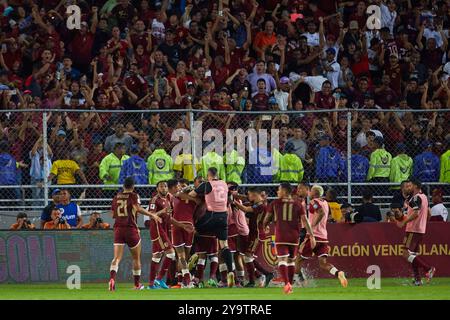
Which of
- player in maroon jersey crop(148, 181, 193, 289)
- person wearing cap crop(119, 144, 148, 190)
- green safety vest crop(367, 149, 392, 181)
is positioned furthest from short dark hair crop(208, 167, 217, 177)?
green safety vest crop(367, 149, 392, 181)

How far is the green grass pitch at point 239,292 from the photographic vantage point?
2023cm

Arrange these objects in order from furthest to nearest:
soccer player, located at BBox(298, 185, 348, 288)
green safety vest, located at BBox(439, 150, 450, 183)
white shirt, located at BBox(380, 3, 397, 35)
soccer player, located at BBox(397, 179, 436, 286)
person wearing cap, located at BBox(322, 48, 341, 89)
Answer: white shirt, located at BBox(380, 3, 397, 35), person wearing cap, located at BBox(322, 48, 341, 89), green safety vest, located at BBox(439, 150, 450, 183), soccer player, located at BBox(397, 179, 436, 286), soccer player, located at BBox(298, 185, 348, 288)

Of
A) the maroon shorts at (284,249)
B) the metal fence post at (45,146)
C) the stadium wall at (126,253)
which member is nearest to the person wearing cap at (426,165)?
the stadium wall at (126,253)

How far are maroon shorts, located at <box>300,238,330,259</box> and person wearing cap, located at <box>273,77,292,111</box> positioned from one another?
5593 mm

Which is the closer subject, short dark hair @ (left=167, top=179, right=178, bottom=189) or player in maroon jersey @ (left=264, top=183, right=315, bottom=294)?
player in maroon jersey @ (left=264, top=183, right=315, bottom=294)

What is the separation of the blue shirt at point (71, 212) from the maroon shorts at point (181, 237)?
114 inches

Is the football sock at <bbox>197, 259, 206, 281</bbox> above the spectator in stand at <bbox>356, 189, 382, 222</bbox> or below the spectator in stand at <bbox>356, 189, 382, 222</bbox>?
below

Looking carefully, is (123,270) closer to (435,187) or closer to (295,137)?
(295,137)

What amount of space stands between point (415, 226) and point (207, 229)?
413 centimetres

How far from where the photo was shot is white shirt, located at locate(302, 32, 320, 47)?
30.8 metres

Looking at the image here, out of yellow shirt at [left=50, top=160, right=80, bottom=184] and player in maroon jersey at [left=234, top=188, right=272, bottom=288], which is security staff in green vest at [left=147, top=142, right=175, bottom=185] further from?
player in maroon jersey at [left=234, top=188, right=272, bottom=288]

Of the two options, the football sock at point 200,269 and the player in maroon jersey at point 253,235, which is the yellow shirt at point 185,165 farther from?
the football sock at point 200,269

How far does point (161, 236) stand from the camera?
23547 millimetres

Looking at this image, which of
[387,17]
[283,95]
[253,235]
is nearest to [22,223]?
[253,235]
